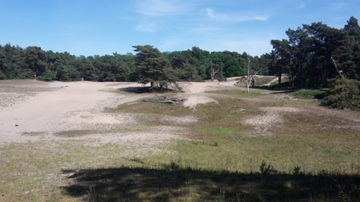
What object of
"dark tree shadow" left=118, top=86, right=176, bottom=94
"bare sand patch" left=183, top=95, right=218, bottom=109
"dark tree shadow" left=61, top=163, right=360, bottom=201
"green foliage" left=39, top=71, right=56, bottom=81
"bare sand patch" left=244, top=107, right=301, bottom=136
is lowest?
"bare sand patch" left=244, top=107, right=301, bottom=136

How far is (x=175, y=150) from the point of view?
18453mm

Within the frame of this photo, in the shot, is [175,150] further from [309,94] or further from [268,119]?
[309,94]

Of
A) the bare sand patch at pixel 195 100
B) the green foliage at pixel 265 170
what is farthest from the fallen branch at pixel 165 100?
the green foliage at pixel 265 170

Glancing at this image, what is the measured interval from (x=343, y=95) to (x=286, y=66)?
141 ft

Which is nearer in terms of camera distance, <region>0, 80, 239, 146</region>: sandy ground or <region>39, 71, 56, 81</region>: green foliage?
<region>0, 80, 239, 146</region>: sandy ground

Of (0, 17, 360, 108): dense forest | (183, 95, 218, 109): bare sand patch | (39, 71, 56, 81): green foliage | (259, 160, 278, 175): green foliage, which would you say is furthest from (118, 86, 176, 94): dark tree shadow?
(39, 71, 56, 81): green foliage

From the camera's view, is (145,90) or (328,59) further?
(145,90)

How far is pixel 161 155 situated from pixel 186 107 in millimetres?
20951

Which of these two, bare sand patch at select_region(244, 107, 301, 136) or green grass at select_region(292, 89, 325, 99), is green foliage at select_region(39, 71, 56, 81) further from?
bare sand patch at select_region(244, 107, 301, 136)

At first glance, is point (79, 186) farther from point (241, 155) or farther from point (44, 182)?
point (241, 155)

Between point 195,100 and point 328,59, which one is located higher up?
point 328,59

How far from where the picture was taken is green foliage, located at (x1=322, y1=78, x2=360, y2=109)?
35594 millimetres

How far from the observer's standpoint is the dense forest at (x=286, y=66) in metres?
49.9

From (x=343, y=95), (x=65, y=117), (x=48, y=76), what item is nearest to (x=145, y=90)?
(x=65, y=117)
